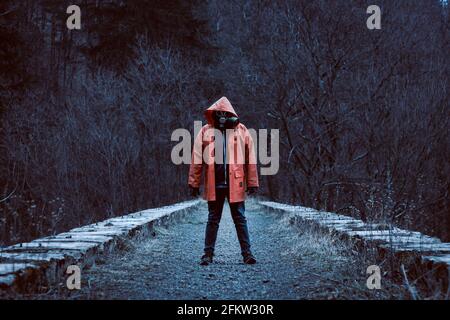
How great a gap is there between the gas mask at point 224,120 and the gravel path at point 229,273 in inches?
59.1

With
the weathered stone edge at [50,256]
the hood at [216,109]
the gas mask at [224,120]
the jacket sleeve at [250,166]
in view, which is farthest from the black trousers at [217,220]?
the weathered stone edge at [50,256]

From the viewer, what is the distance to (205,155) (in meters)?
5.86

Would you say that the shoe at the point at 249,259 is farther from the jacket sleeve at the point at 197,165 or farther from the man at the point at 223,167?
the jacket sleeve at the point at 197,165

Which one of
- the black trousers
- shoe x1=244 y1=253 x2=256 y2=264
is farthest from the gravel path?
the black trousers

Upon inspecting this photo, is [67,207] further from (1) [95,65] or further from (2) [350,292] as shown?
(2) [350,292]

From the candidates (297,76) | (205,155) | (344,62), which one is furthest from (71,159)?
(205,155)

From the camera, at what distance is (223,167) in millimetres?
5828

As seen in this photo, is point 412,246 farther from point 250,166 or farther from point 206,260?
point 206,260

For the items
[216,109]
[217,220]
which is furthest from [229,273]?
[216,109]

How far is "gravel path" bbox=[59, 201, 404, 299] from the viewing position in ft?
13.8

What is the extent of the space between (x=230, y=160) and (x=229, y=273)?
1.23 meters

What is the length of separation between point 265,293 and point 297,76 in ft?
35.1

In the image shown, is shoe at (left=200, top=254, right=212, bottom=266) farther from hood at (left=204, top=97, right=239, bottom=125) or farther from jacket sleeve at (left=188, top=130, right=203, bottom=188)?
hood at (left=204, top=97, right=239, bottom=125)

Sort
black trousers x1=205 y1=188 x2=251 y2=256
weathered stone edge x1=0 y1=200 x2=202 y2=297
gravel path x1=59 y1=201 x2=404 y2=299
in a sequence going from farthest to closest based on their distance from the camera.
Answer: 1. black trousers x1=205 y1=188 x2=251 y2=256
2. gravel path x1=59 y1=201 x2=404 y2=299
3. weathered stone edge x1=0 y1=200 x2=202 y2=297
